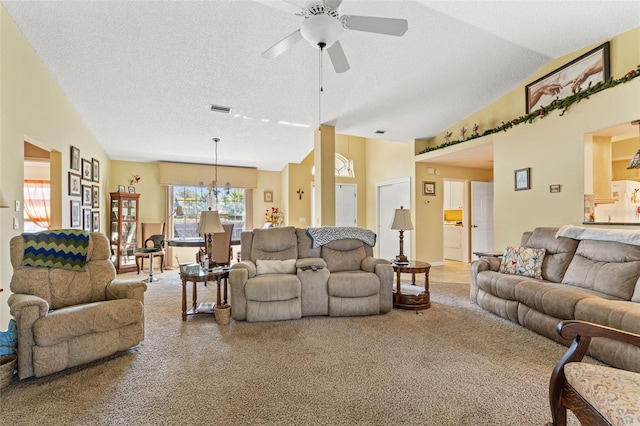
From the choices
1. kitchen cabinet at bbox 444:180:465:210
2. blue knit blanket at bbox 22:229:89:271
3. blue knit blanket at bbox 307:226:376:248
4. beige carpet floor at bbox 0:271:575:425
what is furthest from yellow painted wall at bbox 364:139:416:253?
blue knit blanket at bbox 22:229:89:271

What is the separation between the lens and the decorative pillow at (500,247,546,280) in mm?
3246

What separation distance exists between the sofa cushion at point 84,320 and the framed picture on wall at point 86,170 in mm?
3293

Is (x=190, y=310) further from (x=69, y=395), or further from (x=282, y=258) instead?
(x=69, y=395)

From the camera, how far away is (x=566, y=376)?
133cm

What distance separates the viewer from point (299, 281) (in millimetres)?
3250

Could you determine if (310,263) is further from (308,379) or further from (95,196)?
(95,196)

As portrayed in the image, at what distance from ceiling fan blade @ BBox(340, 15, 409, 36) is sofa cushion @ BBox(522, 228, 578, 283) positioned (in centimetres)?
273

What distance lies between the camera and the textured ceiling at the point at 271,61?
2.99m

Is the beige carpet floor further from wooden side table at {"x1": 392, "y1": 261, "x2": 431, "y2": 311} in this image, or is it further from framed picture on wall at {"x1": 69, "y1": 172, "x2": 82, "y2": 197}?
framed picture on wall at {"x1": 69, "y1": 172, "x2": 82, "y2": 197}

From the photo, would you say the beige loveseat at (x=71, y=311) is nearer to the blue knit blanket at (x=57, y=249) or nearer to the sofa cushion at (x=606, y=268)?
the blue knit blanket at (x=57, y=249)

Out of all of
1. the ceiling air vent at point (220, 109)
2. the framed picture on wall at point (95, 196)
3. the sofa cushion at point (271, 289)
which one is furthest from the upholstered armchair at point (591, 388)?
the framed picture on wall at point (95, 196)

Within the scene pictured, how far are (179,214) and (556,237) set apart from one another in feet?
22.4

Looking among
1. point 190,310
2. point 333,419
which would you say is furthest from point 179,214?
point 333,419

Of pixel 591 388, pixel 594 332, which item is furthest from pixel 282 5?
pixel 591 388
